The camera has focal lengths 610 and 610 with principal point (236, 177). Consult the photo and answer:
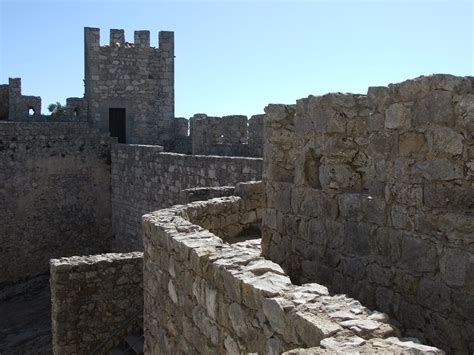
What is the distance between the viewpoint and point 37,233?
15969mm

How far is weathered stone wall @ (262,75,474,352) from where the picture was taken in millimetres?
3102

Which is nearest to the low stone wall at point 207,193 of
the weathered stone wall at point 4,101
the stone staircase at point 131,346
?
the stone staircase at point 131,346

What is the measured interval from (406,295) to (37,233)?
14003mm

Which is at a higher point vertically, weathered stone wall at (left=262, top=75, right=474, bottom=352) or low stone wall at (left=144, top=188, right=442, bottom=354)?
weathered stone wall at (left=262, top=75, right=474, bottom=352)

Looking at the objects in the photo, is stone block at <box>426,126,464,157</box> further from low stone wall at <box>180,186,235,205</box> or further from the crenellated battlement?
the crenellated battlement

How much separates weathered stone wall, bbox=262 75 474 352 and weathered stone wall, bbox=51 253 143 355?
342 cm

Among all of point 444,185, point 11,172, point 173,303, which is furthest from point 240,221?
point 11,172

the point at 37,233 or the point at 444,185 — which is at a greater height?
the point at 444,185

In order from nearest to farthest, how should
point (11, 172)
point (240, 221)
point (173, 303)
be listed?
1. point (173, 303)
2. point (240, 221)
3. point (11, 172)

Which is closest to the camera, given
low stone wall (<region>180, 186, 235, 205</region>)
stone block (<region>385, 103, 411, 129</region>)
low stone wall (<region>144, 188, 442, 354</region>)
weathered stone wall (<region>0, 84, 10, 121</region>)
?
low stone wall (<region>144, 188, 442, 354</region>)

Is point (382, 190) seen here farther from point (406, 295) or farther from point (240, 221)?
point (240, 221)

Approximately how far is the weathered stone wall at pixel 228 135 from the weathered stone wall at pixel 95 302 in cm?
524

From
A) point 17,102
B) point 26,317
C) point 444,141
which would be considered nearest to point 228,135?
point 26,317

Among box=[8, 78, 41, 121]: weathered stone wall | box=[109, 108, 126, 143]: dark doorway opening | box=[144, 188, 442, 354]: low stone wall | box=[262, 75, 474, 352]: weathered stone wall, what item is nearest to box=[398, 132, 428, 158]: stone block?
box=[262, 75, 474, 352]: weathered stone wall
